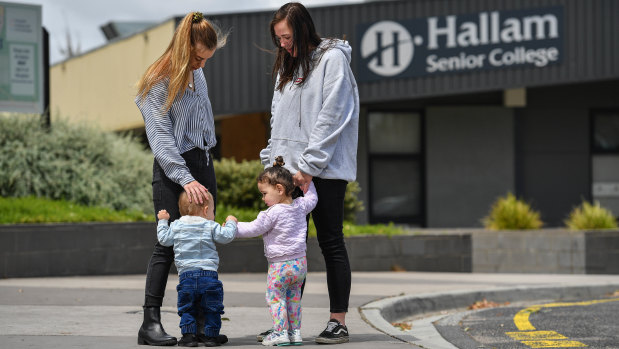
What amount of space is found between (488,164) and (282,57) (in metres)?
13.0

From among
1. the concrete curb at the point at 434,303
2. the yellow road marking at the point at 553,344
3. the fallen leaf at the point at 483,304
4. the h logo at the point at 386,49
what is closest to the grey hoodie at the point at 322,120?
the concrete curb at the point at 434,303

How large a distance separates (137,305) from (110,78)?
13.9 meters

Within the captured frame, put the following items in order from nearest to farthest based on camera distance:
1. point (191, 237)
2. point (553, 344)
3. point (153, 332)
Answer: point (191, 237) < point (153, 332) < point (553, 344)

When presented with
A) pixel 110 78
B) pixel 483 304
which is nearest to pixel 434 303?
pixel 483 304

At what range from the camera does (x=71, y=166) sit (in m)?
11.8

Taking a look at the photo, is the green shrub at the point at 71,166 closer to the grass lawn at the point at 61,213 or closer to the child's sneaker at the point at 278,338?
the grass lawn at the point at 61,213

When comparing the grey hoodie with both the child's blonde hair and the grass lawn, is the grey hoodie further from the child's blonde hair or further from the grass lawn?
the grass lawn

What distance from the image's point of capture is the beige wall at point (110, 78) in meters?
18.4

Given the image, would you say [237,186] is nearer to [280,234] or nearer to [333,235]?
[333,235]

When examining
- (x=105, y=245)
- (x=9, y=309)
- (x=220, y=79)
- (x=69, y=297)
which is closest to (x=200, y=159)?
(x=9, y=309)

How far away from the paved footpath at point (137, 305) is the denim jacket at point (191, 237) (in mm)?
548

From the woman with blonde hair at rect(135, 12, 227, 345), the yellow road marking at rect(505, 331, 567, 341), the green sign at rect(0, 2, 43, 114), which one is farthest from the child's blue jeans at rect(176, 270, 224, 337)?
the green sign at rect(0, 2, 43, 114)

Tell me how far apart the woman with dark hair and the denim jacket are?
57cm

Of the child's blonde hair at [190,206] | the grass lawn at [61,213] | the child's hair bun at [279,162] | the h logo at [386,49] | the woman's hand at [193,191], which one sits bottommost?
the grass lawn at [61,213]
